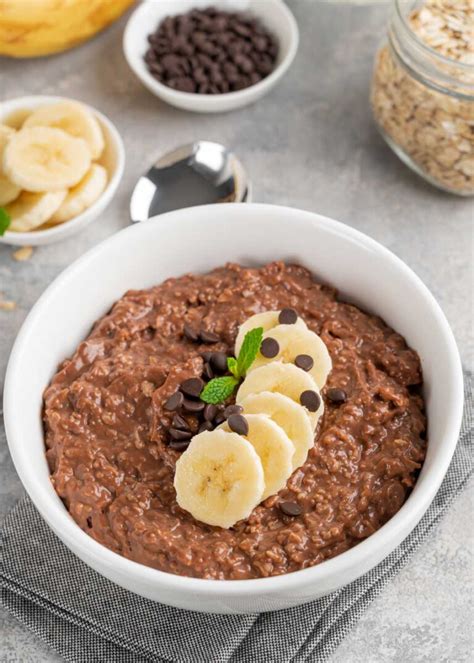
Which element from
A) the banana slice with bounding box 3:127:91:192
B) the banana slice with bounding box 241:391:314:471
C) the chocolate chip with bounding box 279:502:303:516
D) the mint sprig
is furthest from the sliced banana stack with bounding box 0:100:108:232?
the chocolate chip with bounding box 279:502:303:516

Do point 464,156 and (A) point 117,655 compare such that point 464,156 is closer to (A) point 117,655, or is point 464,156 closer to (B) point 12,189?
(B) point 12,189

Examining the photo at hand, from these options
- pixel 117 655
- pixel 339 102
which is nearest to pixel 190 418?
pixel 117 655

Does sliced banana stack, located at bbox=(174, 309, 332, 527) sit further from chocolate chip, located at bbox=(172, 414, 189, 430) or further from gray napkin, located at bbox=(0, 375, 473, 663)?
gray napkin, located at bbox=(0, 375, 473, 663)

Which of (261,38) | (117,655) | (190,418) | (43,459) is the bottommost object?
(117,655)

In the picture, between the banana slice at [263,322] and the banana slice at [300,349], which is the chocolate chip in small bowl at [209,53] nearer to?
the banana slice at [263,322]

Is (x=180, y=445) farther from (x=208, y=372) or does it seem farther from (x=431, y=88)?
(x=431, y=88)

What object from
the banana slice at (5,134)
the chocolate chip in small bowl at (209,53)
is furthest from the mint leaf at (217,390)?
the chocolate chip in small bowl at (209,53)

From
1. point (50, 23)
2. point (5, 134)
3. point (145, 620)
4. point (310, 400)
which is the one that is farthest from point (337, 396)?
point (50, 23)
